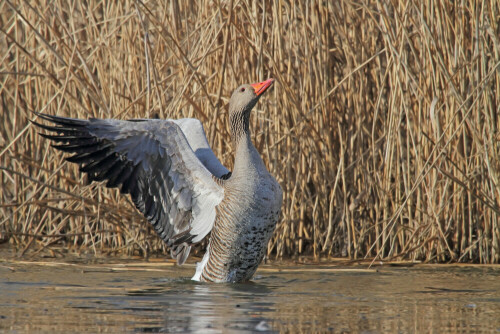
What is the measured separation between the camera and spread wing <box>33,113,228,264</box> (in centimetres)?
634

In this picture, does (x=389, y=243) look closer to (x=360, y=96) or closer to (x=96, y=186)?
(x=360, y=96)

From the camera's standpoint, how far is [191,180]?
6652 mm

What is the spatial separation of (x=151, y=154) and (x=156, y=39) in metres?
2.26

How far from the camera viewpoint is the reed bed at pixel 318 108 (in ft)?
23.0

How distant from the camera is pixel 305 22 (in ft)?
24.5

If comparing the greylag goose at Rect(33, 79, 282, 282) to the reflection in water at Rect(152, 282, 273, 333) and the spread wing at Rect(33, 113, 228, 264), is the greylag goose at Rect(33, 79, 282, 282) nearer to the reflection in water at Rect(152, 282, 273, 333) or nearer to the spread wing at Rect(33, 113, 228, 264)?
the spread wing at Rect(33, 113, 228, 264)

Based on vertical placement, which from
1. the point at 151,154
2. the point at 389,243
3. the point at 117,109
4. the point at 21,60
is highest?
the point at 21,60

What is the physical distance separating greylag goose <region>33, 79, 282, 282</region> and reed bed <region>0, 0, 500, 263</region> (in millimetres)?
717

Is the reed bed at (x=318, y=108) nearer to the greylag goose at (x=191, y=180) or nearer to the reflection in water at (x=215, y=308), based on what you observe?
the greylag goose at (x=191, y=180)

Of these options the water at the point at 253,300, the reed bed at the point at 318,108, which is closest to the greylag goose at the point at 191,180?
the water at the point at 253,300

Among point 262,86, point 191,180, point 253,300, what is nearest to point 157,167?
point 191,180

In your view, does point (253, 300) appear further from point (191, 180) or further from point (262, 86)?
point (262, 86)

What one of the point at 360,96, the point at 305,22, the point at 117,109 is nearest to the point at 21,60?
the point at 117,109

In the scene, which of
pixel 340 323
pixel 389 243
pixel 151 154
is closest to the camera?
pixel 340 323
